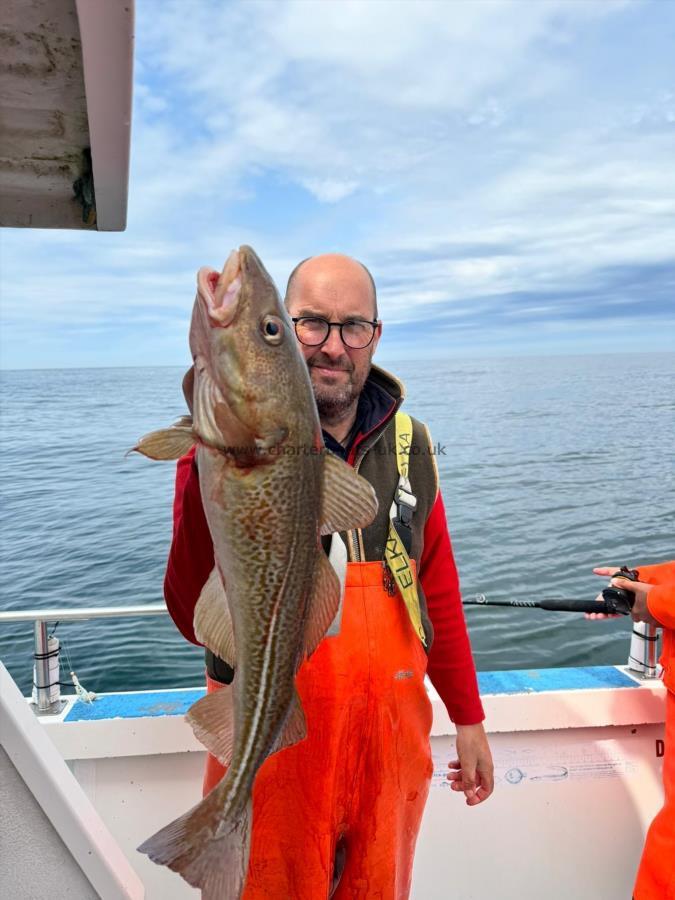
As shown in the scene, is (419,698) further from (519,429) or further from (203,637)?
(519,429)

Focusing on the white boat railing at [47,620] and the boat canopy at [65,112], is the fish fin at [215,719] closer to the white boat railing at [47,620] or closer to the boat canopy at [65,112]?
the boat canopy at [65,112]

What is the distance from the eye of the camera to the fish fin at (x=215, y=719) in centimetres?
190

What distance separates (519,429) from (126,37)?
33.0m

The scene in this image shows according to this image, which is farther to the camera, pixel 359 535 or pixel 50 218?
pixel 359 535

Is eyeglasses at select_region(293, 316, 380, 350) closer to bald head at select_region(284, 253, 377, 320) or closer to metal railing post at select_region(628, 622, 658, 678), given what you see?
bald head at select_region(284, 253, 377, 320)

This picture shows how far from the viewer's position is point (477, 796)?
3010 mm

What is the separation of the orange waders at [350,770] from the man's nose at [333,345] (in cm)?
83

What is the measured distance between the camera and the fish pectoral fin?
6.27 feet

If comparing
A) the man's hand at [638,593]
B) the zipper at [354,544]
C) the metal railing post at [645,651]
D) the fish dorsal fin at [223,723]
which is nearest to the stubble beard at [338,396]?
the zipper at [354,544]

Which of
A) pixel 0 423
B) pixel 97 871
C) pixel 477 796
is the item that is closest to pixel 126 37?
pixel 97 871

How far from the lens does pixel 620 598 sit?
4.02m

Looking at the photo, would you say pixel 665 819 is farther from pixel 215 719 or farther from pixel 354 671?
pixel 215 719

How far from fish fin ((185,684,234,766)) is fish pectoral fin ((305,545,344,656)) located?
0.87ft

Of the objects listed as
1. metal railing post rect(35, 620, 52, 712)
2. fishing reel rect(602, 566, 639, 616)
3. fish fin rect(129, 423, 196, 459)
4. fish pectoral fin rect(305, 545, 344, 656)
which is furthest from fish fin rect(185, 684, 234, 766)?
fishing reel rect(602, 566, 639, 616)
